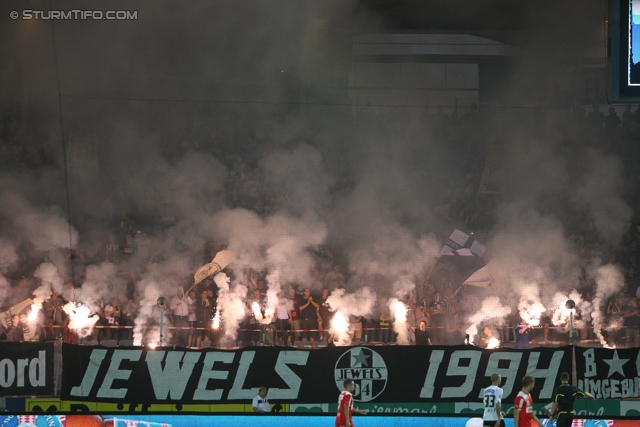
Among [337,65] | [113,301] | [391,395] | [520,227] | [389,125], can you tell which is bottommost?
[391,395]

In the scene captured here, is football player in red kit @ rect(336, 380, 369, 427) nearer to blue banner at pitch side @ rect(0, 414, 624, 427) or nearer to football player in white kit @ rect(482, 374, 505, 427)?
blue banner at pitch side @ rect(0, 414, 624, 427)

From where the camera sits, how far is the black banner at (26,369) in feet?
33.7

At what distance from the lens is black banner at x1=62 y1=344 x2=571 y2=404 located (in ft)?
33.5

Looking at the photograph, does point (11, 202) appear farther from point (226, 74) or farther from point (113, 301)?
point (226, 74)

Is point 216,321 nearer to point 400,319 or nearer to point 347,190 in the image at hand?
point 400,319

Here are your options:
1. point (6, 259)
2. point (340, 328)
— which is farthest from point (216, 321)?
point (6, 259)

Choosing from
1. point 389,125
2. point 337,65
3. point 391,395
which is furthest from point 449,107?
point 391,395

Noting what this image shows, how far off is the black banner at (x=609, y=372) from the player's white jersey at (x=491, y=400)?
1.98 meters

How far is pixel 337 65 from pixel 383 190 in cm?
273

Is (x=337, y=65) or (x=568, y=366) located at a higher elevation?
(x=337, y=65)

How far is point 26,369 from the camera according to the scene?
10328mm

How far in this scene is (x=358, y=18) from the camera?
16.3m

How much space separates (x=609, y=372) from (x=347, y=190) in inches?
310

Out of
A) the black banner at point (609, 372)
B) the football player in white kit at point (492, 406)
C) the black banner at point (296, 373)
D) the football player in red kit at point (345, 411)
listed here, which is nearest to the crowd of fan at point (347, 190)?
the black banner at point (296, 373)
